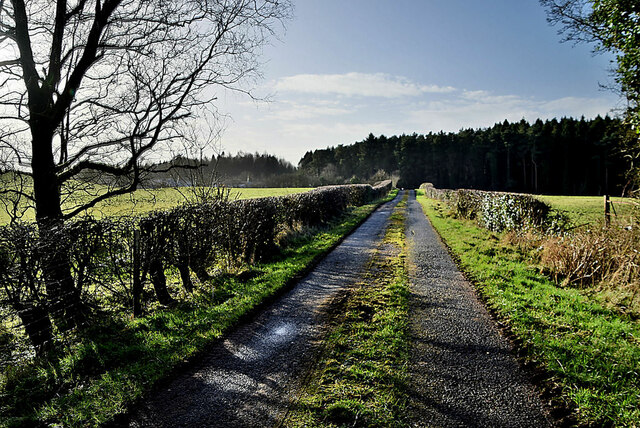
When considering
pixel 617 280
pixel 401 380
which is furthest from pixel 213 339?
pixel 617 280

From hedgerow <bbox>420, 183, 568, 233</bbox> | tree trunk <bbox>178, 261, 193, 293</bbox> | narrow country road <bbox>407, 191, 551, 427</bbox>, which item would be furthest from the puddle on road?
hedgerow <bbox>420, 183, 568, 233</bbox>

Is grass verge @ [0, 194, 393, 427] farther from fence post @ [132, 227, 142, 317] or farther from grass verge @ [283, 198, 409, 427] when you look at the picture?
grass verge @ [283, 198, 409, 427]

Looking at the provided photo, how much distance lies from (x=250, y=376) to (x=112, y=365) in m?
1.76

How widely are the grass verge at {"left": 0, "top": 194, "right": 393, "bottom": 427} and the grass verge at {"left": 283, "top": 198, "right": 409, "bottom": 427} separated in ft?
5.38

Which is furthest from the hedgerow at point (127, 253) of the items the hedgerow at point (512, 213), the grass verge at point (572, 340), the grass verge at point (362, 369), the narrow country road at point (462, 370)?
the hedgerow at point (512, 213)

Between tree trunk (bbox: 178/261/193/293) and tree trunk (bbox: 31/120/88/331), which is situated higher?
tree trunk (bbox: 31/120/88/331)

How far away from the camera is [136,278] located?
5.55 metres

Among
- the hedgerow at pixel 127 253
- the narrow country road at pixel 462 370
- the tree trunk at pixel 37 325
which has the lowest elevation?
the narrow country road at pixel 462 370

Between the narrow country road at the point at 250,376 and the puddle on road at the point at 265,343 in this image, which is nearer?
the narrow country road at the point at 250,376

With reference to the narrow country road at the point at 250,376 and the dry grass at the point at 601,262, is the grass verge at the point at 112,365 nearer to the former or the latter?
the narrow country road at the point at 250,376

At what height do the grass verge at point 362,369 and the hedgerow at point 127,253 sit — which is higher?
the hedgerow at point 127,253

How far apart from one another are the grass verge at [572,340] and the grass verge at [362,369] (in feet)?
4.96

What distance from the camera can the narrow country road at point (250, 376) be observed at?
9.93ft

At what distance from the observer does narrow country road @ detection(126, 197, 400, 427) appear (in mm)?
3027
